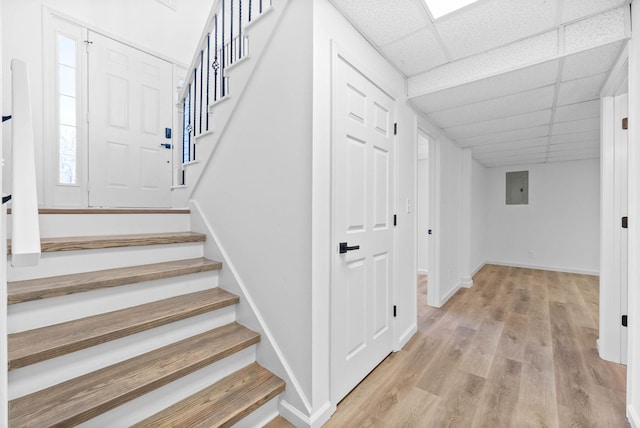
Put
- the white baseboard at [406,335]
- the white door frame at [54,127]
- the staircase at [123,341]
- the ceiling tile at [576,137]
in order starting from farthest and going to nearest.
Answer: the ceiling tile at [576,137] < the white door frame at [54,127] < the white baseboard at [406,335] < the staircase at [123,341]

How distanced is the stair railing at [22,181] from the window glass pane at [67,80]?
2925 millimetres

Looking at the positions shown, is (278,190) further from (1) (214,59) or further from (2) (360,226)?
(1) (214,59)

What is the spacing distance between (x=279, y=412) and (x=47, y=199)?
3.21 m

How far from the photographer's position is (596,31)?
72.2 inches

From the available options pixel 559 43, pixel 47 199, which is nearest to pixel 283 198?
pixel 559 43

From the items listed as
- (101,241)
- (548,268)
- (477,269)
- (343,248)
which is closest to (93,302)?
(101,241)

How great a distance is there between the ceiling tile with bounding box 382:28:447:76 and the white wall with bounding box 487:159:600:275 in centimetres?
486

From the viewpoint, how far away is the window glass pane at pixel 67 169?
10.5 ft

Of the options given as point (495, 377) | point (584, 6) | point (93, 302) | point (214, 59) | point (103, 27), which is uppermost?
point (103, 27)

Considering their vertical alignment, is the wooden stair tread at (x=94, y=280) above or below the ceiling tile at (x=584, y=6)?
below

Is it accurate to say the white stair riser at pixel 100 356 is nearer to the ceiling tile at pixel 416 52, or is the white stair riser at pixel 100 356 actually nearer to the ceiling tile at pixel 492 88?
the ceiling tile at pixel 416 52

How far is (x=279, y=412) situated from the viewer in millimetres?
1745

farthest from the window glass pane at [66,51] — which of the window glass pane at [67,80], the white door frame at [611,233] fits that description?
the white door frame at [611,233]

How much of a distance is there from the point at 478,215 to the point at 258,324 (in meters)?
5.14
